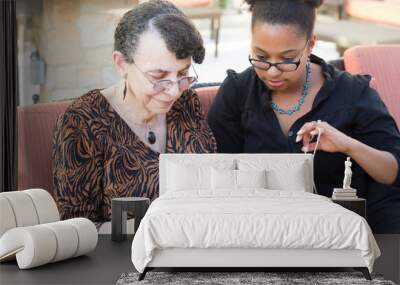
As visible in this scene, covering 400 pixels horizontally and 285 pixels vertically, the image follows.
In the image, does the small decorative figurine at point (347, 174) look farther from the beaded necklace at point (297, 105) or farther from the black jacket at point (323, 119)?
the beaded necklace at point (297, 105)

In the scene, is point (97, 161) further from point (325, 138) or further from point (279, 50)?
point (325, 138)

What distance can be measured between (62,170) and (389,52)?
95.5 inches

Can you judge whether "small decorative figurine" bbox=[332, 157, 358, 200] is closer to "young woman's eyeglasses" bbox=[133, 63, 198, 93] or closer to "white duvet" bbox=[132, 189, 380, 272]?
"white duvet" bbox=[132, 189, 380, 272]

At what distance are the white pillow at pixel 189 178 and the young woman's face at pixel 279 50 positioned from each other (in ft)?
2.63

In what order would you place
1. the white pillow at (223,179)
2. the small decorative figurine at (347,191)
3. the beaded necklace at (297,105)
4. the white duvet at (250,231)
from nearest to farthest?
the white duvet at (250,231)
the white pillow at (223,179)
the small decorative figurine at (347,191)
the beaded necklace at (297,105)

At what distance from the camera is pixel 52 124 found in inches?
230

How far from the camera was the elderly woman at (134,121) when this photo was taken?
5.72 metres

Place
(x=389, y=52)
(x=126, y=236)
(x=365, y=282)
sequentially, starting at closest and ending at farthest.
A: (x=365, y=282)
(x=126, y=236)
(x=389, y=52)

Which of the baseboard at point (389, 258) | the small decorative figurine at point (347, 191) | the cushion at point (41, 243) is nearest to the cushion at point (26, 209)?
the cushion at point (41, 243)

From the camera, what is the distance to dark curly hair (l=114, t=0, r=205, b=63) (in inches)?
230

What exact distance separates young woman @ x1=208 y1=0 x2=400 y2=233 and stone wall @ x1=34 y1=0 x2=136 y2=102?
0.92 meters

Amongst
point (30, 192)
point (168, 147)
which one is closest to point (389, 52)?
point (168, 147)

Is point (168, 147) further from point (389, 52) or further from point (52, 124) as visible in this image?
point (389, 52)

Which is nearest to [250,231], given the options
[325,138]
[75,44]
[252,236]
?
[252,236]
